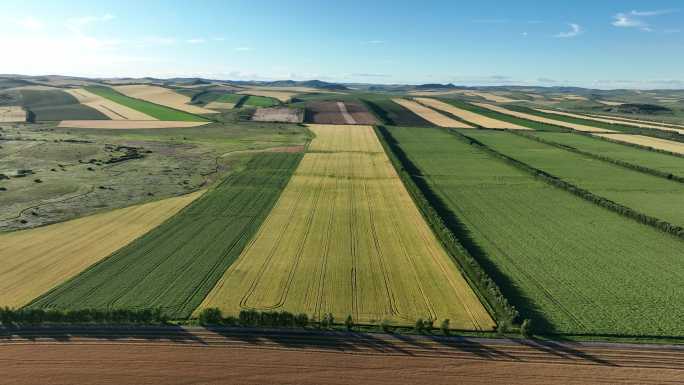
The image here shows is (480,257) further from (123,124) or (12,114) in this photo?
(12,114)

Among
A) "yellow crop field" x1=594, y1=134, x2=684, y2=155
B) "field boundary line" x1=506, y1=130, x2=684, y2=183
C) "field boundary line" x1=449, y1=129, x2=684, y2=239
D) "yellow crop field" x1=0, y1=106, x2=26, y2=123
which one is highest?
"yellow crop field" x1=0, y1=106, x2=26, y2=123

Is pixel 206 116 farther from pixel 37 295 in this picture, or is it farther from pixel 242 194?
pixel 37 295

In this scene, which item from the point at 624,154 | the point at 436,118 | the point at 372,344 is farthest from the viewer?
the point at 436,118

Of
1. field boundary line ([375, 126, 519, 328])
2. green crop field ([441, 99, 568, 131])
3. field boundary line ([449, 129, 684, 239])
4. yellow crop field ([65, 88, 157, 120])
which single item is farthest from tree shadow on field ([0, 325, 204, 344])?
green crop field ([441, 99, 568, 131])

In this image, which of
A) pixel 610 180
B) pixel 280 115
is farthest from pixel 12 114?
pixel 610 180

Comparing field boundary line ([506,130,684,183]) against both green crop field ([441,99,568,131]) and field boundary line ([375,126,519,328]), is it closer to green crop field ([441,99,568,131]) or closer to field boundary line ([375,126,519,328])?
green crop field ([441,99,568,131])

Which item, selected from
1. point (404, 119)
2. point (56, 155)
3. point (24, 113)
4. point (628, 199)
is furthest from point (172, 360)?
point (24, 113)

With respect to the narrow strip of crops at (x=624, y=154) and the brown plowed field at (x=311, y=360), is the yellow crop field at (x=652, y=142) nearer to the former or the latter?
the narrow strip of crops at (x=624, y=154)
